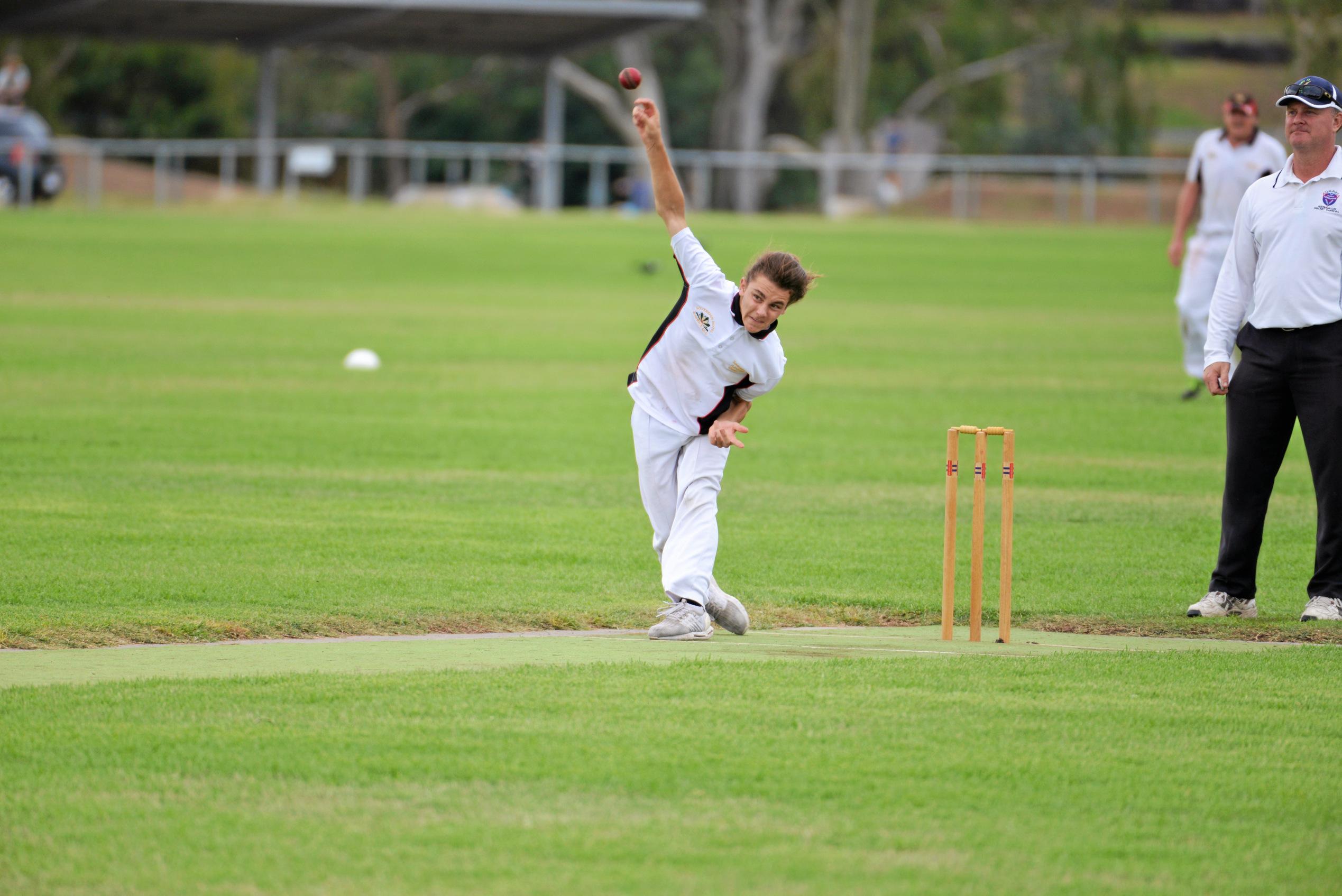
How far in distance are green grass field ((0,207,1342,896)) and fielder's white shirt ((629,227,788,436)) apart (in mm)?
1035

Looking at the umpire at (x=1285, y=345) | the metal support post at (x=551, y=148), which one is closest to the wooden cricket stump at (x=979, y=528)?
the umpire at (x=1285, y=345)

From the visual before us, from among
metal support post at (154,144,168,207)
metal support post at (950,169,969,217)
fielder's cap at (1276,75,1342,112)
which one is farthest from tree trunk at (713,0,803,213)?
fielder's cap at (1276,75,1342,112)

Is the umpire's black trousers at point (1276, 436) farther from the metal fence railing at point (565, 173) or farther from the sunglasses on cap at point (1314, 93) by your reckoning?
the metal fence railing at point (565, 173)

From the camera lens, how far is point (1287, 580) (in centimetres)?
1006

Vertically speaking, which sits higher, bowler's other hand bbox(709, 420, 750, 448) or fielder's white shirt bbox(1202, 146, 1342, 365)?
fielder's white shirt bbox(1202, 146, 1342, 365)

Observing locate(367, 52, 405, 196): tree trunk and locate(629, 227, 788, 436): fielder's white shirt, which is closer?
locate(629, 227, 788, 436): fielder's white shirt

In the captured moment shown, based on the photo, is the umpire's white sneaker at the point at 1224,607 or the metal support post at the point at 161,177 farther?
the metal support post at the point at 161,177

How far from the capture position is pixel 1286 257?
8.76m

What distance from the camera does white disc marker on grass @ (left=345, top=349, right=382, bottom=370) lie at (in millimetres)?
19609

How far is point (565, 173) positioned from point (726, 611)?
2559 inches

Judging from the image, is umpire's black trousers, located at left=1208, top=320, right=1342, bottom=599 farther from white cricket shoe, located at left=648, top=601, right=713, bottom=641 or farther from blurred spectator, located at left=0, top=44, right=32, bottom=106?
blurred spectator, located at left=0, top=44, right=32, bottom=106

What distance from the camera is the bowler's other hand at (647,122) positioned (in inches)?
304

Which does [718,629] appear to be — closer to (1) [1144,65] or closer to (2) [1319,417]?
(2) [1319,417]

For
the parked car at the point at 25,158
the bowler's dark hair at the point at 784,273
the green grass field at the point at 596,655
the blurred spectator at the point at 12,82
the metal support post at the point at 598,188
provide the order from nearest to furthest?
the green grass field at the point at 596,655
the bowler's dark hair at the point at 784,273
the blurred spectator at the point at 12,82
the parked car at the point at 25,158
the metal support post at the point at 598,188
